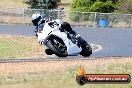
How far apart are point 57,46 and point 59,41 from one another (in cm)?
12

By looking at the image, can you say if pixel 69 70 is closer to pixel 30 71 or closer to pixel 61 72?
pixel 61 72

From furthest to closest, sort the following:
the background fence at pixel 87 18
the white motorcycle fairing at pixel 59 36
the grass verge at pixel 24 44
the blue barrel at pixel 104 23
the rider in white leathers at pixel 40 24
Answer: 1. the blue barrel at pixel 104 23
2. the background fence at pixel 87 18
3. the grass verge at pixel 24 44
4. the rider in white leathers at pixel 40 24
5. the white motorcycle fairing at pixel 59 36

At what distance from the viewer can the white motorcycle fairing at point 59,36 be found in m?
6.80

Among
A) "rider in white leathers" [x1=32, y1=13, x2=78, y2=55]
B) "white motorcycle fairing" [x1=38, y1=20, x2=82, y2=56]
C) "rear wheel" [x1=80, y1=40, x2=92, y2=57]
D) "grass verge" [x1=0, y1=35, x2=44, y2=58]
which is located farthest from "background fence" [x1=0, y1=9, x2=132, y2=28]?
"white motorcycle fairing" [x1=38, y1=20, x2=82, y2=56]

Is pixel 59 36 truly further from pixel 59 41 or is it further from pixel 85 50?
pixel 85 50

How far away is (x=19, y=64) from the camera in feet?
112

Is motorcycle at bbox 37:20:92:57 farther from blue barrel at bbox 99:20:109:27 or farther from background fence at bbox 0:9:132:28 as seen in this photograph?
blue barrel at bbox 99:20:109:27

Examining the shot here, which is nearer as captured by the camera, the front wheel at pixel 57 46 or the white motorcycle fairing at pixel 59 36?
the white motorcycle fairing at pixel 59 36

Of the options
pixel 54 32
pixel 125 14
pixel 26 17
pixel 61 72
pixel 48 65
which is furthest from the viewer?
pixel 125 14

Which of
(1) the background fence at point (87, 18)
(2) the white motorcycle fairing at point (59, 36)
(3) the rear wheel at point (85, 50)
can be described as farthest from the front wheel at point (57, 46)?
(1) the background fence at point (87, 18)

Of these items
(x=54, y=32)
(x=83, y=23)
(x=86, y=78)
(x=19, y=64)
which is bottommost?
(x=83, y=23)

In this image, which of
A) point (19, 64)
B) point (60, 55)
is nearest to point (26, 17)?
point (19, 64)

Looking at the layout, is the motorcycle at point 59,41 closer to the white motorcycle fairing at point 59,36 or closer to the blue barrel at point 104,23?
the white motorcycle fairing at point 59,36

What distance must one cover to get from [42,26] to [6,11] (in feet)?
254
